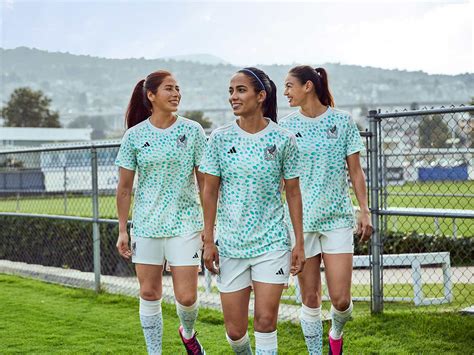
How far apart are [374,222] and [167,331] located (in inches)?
82.6

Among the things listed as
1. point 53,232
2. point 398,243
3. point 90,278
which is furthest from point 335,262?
point 53,232

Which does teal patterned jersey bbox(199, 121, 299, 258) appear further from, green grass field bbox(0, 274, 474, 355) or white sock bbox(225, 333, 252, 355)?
green grass field bbox(0, 274, 474, 355)

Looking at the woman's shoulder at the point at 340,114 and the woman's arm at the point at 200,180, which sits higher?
the woman's shoulder at the point at 340,114

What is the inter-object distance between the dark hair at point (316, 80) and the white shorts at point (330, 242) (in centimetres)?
86

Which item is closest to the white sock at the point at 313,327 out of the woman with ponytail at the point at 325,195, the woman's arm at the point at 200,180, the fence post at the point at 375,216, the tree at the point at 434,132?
the woman with ponytail at the point at 325,195

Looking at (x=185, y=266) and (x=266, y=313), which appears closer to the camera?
(x=266, y=313)

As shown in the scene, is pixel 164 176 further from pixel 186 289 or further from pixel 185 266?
pixel 186 289

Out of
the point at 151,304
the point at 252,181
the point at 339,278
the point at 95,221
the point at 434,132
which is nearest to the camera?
the point at 252,181

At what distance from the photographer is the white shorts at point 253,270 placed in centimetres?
402

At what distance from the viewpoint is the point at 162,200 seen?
4898 mm

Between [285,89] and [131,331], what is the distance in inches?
121

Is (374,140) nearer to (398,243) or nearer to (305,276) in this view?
(305,276)

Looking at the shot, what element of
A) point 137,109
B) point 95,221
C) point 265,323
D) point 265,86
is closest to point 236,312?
point 265,323

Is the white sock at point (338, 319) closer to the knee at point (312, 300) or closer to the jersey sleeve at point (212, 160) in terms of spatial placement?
the knee at point (312, 300)
